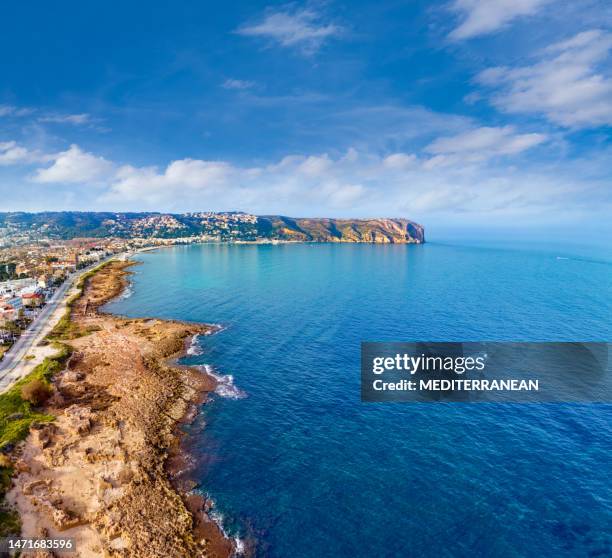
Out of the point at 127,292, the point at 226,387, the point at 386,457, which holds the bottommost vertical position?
the point at 386,457

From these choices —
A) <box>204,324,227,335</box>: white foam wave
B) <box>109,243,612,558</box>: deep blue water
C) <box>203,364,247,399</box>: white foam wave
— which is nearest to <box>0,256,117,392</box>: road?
<box>109,243,612,558</box>: deep blue water

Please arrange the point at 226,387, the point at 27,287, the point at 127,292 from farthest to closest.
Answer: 1. the point at 127,292
2. the point at 27,287
3. the point at 226,387

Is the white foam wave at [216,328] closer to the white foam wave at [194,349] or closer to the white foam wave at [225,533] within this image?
the white foam wave at [194,349]

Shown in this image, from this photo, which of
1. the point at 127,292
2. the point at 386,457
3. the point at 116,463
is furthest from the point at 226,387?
the point at 127,292

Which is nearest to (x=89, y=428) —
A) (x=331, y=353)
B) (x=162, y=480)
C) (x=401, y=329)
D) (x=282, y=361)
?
(x=162, y=480)

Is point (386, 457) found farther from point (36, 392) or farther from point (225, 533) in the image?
point (36, 392)

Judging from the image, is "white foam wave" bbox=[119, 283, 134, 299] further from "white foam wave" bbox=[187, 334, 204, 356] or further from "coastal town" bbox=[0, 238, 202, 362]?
"white foam wave" bbox=[187, 334, 204, 356]
